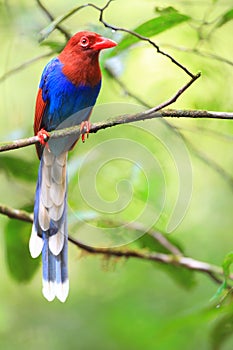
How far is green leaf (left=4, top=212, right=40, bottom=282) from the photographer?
2.36m

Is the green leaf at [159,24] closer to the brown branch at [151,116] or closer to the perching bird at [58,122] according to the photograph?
the perching bird at [58,122]

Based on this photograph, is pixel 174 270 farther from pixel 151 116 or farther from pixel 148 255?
pixel 151 116

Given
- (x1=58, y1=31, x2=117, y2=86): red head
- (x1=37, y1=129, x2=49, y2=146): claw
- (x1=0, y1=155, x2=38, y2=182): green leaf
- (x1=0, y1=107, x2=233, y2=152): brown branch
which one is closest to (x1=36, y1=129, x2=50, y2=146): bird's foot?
(x1=37, y1=129, x2=49, y2=146): claw

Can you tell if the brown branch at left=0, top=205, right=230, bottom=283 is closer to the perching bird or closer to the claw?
the perching bird

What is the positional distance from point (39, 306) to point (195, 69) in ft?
6.87

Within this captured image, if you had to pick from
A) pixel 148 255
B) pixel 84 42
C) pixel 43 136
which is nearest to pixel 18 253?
pixel 148 255

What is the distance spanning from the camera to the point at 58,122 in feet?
6.53

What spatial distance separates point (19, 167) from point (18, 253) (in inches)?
11.9

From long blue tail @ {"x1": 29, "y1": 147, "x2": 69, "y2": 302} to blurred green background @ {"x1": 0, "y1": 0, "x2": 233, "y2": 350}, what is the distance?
0.39 feet

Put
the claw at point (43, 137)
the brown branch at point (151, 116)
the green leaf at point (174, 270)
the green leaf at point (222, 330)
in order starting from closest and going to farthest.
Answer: the brown branch at point (151, 116), the claw at point (43, 137), the green leaf at point (222, 330), the green leaf at point (174, 270)

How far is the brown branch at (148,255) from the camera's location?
221 cm

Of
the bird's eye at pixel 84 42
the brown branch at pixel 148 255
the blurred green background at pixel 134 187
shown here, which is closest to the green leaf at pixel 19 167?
the blurred green background at pixel 134 187

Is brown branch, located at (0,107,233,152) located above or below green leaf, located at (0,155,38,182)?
above

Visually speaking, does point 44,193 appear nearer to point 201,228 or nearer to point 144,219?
point 144,219
